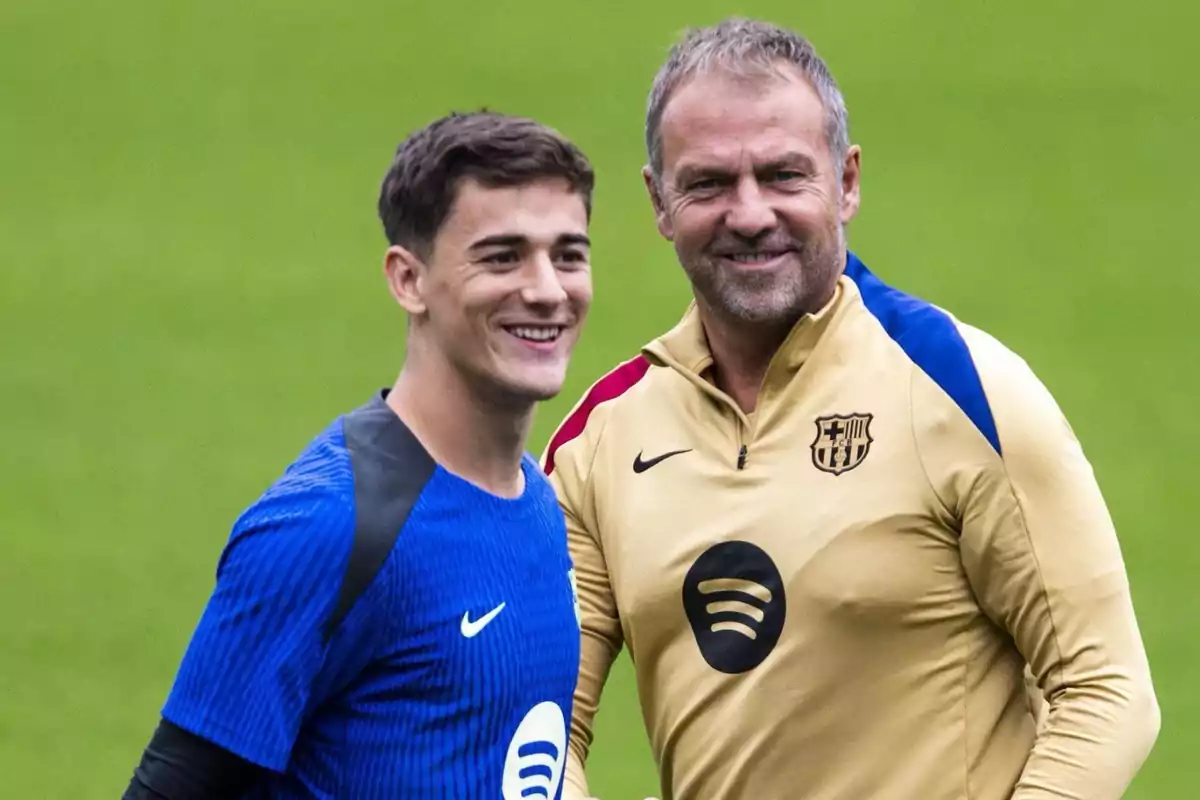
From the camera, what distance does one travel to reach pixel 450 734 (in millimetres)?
2801

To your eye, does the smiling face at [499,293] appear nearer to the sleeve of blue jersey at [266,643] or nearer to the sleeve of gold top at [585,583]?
the sleeve of blue jersey at [266,643]

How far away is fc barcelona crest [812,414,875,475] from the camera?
11.2 feet

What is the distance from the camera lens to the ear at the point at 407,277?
296 centimetres

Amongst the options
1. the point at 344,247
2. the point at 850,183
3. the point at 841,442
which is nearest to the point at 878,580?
the point at 841,442

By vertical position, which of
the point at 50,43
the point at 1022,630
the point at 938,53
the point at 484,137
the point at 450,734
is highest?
the point at 938,53

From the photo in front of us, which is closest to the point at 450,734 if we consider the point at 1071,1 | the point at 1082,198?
the point at 1082,198

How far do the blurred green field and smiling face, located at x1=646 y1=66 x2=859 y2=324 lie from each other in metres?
4.44

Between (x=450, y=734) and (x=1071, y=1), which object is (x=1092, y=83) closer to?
(x=1071, y=1)

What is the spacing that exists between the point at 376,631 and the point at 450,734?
196mm

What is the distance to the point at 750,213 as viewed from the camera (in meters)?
3.41

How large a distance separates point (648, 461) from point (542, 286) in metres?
0.80

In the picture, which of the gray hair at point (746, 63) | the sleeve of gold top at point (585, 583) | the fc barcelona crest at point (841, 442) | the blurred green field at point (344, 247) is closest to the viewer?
the fc barcelona crest at point (841, 442)

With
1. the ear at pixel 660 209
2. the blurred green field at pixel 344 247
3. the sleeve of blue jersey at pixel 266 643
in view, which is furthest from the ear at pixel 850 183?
the blurred green field at pixel 344 247

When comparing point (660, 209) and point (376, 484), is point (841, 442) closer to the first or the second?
point (660, 209)
